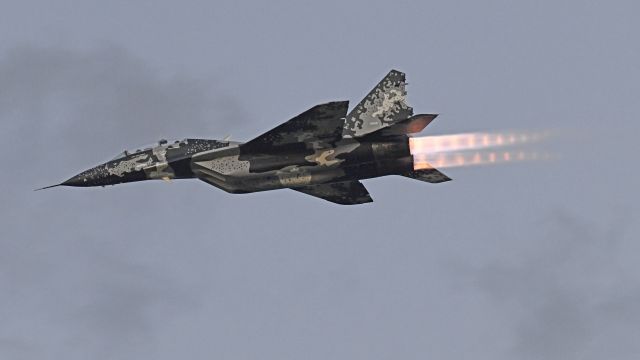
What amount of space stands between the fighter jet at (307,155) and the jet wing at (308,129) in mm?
43

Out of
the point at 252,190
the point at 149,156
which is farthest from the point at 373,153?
the point at 149,156

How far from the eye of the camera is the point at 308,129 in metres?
60.7

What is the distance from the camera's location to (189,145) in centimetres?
6372

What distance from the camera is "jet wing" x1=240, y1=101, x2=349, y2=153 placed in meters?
59.5

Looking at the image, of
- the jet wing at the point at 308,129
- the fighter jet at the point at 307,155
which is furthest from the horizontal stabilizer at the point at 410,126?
the jet wing at the point at 308,129

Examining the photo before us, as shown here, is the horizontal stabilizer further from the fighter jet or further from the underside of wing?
the underside of wing

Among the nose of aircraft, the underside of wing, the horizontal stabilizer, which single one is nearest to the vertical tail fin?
the horizontal stabilizer

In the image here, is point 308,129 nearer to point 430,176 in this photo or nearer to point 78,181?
point 430,176

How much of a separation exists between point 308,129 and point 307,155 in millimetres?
1553

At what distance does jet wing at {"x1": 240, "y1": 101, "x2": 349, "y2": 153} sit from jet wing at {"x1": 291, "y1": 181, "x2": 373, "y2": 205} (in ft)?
15.0

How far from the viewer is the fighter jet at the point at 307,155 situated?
60688 millimetres

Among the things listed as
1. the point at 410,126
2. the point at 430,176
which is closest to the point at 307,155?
the point at 410,126

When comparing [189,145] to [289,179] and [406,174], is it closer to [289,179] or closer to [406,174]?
[289,179]

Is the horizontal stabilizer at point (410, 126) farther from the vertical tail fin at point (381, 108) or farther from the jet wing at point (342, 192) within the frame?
the jet wing at point (342, 192)
